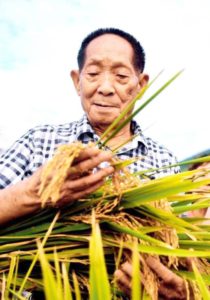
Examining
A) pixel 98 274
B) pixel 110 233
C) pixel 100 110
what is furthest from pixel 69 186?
pixel 100 110

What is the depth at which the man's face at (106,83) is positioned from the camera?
6.56 ft

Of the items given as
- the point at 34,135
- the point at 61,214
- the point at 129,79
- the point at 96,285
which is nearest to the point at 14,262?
the point at 61,214

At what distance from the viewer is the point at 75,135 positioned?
2066 mm

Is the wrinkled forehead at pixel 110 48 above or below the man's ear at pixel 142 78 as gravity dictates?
above

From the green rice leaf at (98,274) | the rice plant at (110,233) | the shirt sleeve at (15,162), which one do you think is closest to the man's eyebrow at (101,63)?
the shirt sleeve at (15,162)

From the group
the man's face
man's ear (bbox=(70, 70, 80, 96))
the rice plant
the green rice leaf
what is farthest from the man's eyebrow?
the green rice leaf

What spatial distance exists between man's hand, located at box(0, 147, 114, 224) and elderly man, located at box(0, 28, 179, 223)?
50 cm

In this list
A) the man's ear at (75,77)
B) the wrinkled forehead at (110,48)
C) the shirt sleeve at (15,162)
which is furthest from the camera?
the man's ear at (75,77)

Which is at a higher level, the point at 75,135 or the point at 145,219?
the point at 75,135

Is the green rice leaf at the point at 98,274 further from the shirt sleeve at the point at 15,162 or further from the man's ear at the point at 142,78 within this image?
the man's ear at the point at 142,78

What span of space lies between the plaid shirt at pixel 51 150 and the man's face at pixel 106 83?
92mm

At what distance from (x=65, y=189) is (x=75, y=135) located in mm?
968

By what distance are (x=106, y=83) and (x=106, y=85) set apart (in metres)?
0.01

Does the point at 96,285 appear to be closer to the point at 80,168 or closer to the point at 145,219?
the point at 80,168
